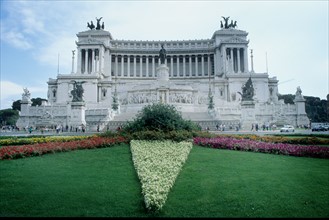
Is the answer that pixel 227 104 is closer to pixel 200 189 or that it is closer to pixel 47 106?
pixel 47 106

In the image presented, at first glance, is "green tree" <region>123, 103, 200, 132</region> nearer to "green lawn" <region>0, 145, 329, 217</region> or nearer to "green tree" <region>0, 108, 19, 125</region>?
"green lawn" <region>0, 145, 329, 217</region>

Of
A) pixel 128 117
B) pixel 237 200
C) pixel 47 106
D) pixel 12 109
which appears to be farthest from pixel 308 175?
pixel 12 109

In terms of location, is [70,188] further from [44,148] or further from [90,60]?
[90,60]

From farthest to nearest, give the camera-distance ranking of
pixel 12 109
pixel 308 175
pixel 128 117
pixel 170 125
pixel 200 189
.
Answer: pixel 12 109
pixel 128 117
pixel 170 125
pixel 308 175
pixel 200 189

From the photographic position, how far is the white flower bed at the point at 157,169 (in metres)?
6.97

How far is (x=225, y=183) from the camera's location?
28.5 feet

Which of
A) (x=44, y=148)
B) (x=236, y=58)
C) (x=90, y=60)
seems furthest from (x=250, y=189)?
(x=90, y=60)

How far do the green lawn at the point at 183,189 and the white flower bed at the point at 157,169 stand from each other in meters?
0.22

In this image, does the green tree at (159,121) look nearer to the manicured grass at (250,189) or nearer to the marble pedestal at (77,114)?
the manicured grass at (250,189)

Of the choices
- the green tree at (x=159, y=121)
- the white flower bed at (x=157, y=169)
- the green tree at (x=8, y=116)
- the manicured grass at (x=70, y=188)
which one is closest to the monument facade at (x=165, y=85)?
the green tree at (x=8, y=116)

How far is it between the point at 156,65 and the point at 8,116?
43595 mm

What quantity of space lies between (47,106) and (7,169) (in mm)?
47343

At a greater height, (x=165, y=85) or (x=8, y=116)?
(x=165, y=85)

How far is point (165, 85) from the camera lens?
175 feet
